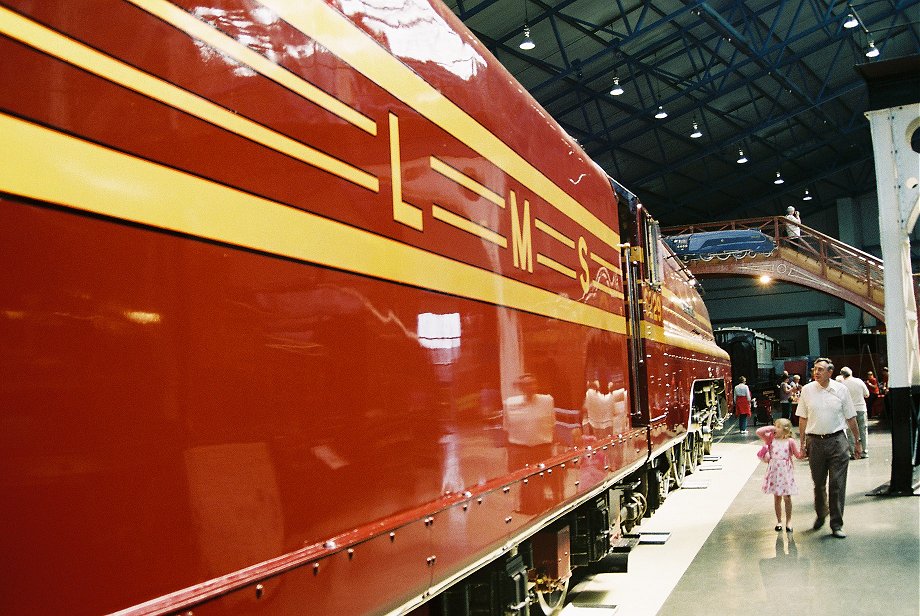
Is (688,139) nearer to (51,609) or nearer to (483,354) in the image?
(483,354)

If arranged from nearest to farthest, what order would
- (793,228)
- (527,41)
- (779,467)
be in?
(779,467)
(527,41)
(793,228)

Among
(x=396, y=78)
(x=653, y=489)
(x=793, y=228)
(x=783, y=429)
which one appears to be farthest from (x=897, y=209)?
(x=793, y=228)

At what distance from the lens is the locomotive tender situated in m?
1.52

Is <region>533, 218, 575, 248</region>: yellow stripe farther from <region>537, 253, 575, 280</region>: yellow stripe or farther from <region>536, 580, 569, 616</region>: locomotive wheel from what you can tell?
<region>536, 580, 569, 616</region>: locomotive wheel

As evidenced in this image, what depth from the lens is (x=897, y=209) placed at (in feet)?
35.8

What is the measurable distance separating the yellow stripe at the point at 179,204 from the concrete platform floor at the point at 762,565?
4.33 m

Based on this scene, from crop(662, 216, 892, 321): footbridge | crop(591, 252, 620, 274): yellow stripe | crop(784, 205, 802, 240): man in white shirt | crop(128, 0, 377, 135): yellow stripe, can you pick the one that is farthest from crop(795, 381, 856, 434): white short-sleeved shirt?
crop(784, 205, 802, 240): man in white shirt

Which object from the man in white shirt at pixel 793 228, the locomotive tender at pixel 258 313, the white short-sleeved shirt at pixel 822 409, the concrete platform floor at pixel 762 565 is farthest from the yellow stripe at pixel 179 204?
the man in white shirt at pixel 793 228

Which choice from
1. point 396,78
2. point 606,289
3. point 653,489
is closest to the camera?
point 396,78

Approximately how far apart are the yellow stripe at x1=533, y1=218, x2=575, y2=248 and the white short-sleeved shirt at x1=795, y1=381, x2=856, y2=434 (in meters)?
4.88

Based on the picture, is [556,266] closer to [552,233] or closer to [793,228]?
[552,233]

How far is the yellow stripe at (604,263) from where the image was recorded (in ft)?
19.8

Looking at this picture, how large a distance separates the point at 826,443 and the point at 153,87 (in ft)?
28.2

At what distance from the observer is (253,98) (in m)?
2.12
